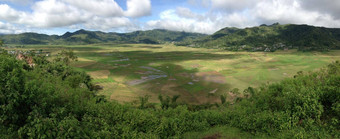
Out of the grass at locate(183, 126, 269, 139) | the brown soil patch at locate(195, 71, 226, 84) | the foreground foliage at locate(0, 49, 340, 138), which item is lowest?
the brown soil patch at locate(195, 71, 226, 84)

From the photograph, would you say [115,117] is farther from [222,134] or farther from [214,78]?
[214,78]

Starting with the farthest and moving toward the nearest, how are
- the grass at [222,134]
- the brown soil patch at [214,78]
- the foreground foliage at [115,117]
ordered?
1. the brown soil patch at [214,78]
2. the grass at [222,134]
3. the foreground foliage at [115,117]

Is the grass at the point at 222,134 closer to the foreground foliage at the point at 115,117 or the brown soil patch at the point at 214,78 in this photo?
the foreground foliage at the point at 115,117

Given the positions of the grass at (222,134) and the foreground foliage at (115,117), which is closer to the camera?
the foreground foliage at (115,117)

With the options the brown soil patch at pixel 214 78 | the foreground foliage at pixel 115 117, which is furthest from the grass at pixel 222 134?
the brown soil patch at pixel 214 78

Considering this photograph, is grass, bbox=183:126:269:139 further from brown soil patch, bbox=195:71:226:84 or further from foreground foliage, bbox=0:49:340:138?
brown soil patch, bbox=195:71:226:84

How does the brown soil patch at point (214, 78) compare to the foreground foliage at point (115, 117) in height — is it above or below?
below

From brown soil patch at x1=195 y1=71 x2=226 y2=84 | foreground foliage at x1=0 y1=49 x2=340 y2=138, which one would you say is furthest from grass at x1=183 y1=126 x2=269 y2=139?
brown soil patch at x1=195 y1=71 x2=226 y2=84

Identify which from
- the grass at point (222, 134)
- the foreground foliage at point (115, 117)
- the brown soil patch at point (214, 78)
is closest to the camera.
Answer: the foreground foliage at point (115, 117)

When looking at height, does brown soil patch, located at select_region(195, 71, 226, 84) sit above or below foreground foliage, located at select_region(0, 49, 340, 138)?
below

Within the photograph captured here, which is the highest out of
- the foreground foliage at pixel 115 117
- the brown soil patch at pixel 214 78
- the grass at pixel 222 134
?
the foreground foliage at pixel 115 117

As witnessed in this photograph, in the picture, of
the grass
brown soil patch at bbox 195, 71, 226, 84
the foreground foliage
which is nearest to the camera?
the foreground foliage
